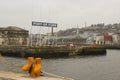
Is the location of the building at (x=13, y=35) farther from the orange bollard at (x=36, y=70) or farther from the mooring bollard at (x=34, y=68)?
the orange bollard at (x=36, y=70)

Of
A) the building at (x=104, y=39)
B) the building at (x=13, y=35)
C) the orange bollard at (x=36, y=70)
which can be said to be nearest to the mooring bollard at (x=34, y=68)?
the orange bollard at (x=36, y=70)

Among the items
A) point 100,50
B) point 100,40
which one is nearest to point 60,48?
point 100,50

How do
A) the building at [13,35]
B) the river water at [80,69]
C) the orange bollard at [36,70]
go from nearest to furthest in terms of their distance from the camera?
the orange bollard at [36,70], the river water at [80,69], the building at [13,35]

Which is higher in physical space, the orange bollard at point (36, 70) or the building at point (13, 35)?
the building at point (13, 35)

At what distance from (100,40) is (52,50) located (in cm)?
11117

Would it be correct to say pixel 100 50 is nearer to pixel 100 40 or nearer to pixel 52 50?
pixel 52 50

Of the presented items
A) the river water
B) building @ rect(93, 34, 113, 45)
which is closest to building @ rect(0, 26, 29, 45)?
the river water

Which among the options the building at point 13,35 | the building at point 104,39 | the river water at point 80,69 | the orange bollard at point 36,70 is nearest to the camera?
the orange bollard at point 36,70

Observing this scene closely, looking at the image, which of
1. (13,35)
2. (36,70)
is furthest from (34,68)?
(13,35)

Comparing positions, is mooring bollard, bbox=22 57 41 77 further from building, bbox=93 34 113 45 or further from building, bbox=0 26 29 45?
building, bbox=93 34 113 45

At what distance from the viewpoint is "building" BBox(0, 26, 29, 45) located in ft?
320

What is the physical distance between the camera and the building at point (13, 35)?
3841 inches

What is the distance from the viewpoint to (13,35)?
10131 cm

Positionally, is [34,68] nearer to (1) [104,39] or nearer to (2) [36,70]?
(2) [36,70]
